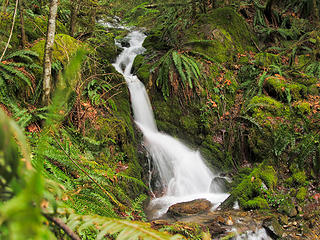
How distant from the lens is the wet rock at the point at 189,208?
173 inches

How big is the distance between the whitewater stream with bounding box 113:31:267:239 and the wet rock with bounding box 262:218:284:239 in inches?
43.3

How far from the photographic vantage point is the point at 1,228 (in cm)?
46

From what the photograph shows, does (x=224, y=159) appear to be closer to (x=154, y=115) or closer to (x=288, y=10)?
(x=154, y=115)

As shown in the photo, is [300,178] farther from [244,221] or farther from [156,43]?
[156,43]

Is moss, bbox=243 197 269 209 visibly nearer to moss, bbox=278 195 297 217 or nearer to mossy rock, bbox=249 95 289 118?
moss, bbox=278 195 297 217

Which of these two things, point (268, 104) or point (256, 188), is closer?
point (256, 188)

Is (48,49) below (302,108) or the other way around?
the other way around

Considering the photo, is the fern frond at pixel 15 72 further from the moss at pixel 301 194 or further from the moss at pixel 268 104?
the moss at pixel 268 104

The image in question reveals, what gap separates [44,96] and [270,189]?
4.74 meters

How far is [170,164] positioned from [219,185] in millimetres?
1297

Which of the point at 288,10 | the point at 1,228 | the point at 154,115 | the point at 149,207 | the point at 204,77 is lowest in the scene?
the point at 149,207

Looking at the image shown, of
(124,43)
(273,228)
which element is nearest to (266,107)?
(273,228)

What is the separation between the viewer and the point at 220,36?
881 centimetres

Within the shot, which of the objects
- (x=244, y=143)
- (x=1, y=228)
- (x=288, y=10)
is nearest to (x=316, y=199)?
(x=244, y=143)
